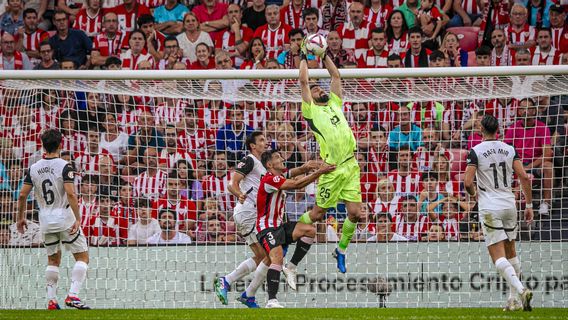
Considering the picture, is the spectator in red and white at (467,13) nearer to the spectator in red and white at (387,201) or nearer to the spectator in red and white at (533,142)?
the spectator in red and white at (533,142)

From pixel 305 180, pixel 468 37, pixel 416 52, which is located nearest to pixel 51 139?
pixel 305 180

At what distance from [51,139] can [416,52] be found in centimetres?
763

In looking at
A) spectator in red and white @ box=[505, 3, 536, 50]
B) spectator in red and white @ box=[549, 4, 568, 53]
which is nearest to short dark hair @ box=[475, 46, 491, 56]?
spectator in red and white @ box=[505, 3, 536, 50]

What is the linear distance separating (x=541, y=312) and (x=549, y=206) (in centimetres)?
415

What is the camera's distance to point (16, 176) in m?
15.0

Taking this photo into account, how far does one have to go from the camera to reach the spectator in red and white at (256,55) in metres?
17.6

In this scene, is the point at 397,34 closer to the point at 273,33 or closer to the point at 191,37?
the point at 273,33

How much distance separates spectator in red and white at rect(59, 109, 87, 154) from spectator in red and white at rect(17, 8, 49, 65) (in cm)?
406

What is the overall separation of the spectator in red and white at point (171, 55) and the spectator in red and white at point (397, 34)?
12.4 ft

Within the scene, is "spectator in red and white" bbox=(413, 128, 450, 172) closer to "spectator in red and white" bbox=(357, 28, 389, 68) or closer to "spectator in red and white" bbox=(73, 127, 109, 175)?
"spectator in red and white" bbox=(357, 28, 389, 68)

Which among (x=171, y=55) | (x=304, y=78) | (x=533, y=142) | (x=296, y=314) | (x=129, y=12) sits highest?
(x=129, y=12)

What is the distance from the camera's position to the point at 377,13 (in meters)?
18.3

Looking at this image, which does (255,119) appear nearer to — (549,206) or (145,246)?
(145,246)

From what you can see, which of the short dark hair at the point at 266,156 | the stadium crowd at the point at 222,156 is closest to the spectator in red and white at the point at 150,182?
the stadium crowd at the point at 222,156
